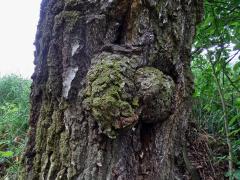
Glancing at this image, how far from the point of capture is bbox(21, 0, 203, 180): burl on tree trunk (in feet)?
3.27

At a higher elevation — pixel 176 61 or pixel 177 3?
pixel 177 3

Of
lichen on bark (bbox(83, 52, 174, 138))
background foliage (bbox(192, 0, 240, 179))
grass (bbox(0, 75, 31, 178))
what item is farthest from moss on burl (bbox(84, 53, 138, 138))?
grass (bbox(0, 75, 31, 178))

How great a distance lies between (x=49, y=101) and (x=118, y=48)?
343mm

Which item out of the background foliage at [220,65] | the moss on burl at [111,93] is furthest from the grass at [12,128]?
the moss on burl at [111,93]

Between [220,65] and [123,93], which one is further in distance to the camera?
[220,65]

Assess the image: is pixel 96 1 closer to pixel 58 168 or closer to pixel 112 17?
pixel 112 17

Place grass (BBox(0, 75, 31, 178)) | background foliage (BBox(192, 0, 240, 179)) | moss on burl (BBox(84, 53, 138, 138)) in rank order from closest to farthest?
moss on burl (BBox(84, 53, 138, 138)), background foliage (BBox(192, 0, 240, 179)), grass (BBox(0, 75, 31, 178))

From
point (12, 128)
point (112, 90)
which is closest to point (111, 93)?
point (112, 90)

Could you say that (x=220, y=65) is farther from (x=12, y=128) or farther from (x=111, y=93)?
(x=12, y=128)

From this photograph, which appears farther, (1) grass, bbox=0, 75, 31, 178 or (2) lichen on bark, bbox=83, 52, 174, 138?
(1) grass, bbox=0, 75, 31, 178

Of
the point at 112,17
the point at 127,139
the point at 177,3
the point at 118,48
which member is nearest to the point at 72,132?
the point at 127,139

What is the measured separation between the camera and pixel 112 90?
96cm

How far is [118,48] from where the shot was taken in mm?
1060

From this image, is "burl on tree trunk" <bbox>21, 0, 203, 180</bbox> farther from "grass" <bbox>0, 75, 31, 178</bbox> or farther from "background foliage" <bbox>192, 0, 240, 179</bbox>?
"grass" <bbox>0, 75, 31, 178</bbox>
